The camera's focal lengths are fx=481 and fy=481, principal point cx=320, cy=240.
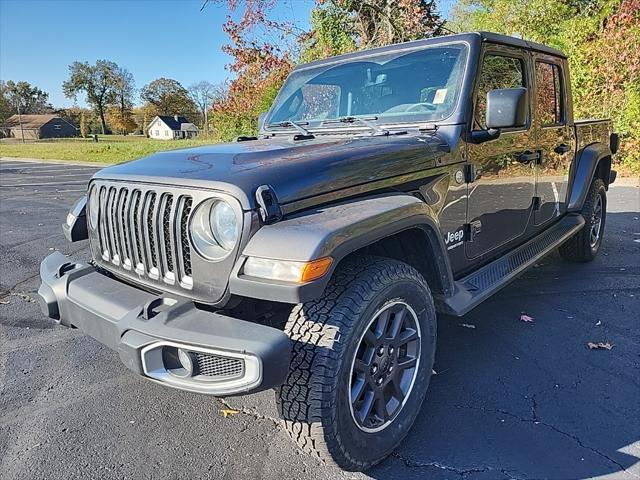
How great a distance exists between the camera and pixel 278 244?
1790mm

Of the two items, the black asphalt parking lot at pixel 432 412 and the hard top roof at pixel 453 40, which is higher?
the hard top roof at pixel 453 40

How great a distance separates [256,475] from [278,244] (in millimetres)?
1108

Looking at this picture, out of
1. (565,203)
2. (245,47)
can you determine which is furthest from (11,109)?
(565,203)

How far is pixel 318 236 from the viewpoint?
178 cm

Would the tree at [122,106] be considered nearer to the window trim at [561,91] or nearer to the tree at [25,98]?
the tree at [25,98]

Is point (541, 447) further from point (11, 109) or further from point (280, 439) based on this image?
point (11, 109)

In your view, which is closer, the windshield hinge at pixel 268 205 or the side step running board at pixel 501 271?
the windshield hinge at pixel 268 205

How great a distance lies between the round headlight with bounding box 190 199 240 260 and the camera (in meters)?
1.94

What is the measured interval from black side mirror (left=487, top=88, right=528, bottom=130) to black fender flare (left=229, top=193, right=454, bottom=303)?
950mm

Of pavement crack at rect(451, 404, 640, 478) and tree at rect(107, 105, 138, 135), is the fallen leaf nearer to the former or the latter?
pavement crack at rect(451, 404, 640, 478)

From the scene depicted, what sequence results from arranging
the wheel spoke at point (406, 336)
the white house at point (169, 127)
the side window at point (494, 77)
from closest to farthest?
1. the wheel spoke at point (406, 336)
2. the side window at point (494, 77)
3. the white house at point (169, 127)

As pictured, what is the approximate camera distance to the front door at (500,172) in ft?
9.97

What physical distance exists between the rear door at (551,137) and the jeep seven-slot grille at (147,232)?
2.89 meters

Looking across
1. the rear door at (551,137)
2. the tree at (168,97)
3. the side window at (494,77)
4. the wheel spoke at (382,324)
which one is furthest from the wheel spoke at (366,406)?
the tree at (168,97)
